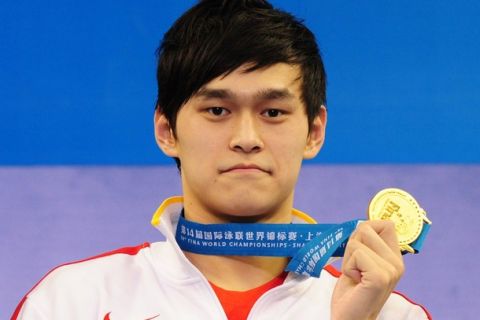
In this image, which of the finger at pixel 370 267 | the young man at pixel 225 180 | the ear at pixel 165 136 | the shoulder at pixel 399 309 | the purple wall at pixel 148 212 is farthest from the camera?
the purple wall at pixel 148 212

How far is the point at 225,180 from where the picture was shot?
8.54 feet

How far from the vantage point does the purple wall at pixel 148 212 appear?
4.56m

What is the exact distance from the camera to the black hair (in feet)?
8.84

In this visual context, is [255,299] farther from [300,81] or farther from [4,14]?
[4,14]

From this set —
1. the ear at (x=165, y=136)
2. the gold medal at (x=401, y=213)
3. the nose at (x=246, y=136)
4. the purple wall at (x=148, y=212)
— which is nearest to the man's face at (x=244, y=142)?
the nose at (x=246, y=136)

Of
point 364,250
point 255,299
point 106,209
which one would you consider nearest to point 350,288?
point 364,250

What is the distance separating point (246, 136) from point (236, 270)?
444mm

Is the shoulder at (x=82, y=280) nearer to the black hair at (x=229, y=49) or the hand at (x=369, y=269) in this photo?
the black hair at (x=229, y=49)

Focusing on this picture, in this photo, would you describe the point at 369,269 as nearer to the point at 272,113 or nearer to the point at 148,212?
the point at 272,113

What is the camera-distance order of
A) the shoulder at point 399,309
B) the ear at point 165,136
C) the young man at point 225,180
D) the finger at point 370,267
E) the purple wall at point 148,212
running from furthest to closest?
the purple wall at point 148,212 < the ear at point 165,136 < the shoulder at point 399,309 < the young man at point 225,180 < the finger at point 370,267

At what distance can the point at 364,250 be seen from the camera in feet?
7.76

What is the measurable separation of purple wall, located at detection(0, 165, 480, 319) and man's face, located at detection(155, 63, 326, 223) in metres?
1.95

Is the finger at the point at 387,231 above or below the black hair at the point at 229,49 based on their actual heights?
below

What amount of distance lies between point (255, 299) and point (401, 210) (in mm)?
509
